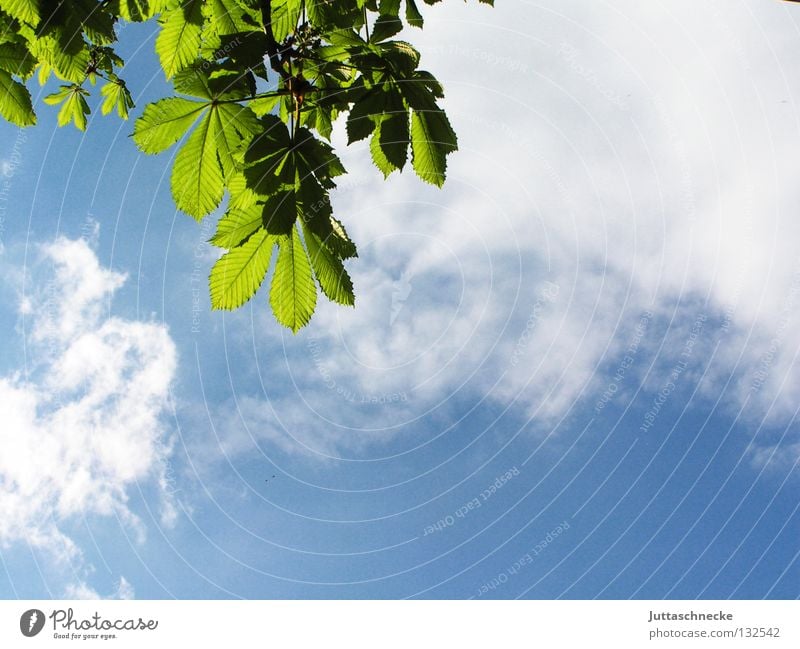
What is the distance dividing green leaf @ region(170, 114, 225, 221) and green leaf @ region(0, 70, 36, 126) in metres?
0.82

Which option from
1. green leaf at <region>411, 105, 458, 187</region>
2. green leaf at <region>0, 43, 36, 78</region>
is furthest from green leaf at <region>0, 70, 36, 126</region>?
green leaf at <region>411, 105, 458, 187</region>

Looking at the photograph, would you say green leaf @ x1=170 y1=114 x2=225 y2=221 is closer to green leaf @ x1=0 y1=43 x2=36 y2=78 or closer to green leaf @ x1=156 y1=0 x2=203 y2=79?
green leaf @ x1=156 y1=0 x2=203 y2=79

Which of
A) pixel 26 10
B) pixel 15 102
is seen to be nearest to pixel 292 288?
pixel 26 10

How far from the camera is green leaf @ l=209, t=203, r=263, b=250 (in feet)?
6.66

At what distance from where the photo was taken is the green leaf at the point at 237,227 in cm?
203

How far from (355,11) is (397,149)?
637 mm

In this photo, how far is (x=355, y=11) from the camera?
7.34ft

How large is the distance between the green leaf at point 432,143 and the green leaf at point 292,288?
546 millimetres

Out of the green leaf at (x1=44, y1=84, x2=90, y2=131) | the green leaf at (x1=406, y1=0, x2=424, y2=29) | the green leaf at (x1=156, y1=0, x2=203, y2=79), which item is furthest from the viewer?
the green leaf at (x1=44, y1=84, x2=90, y2=131)

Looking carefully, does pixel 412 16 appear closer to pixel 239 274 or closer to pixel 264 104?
pixel 264 104

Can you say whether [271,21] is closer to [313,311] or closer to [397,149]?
[397,149]

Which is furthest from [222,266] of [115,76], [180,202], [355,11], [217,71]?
[115,76]

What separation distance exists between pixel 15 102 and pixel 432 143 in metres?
1.72

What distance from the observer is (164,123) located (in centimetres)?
210
